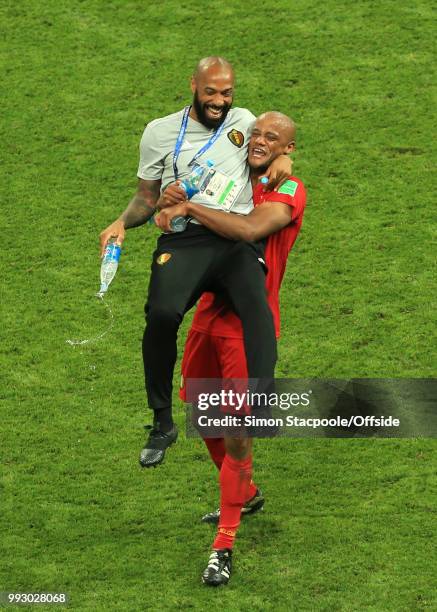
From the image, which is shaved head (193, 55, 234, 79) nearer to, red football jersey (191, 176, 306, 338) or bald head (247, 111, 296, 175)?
bald head (247, 111, 296, 175)

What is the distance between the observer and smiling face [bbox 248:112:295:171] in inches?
323

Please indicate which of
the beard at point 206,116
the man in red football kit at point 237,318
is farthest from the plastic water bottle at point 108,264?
the beard at point 206,116

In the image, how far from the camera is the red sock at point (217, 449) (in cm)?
865

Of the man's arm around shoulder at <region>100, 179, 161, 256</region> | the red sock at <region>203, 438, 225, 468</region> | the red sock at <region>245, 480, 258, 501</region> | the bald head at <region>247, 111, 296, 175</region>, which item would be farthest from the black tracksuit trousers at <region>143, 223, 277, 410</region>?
the red sock at <region>245, 480, 258, 501</region>

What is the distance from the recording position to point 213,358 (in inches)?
333

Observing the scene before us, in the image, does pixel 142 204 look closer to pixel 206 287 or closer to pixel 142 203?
pixel 142 203

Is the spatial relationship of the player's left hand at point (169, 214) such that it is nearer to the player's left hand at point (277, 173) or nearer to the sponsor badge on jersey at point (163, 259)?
the sponsor badge on jersey at point (163, 259)

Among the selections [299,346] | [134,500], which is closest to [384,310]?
[299,346]

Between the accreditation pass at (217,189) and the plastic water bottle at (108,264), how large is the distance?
1.66ft

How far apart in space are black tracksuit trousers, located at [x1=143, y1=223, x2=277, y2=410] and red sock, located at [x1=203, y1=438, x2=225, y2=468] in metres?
0.74

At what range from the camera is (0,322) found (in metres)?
10.5

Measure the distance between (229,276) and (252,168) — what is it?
0.62 metres

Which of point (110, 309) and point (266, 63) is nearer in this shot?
point (110, 309)

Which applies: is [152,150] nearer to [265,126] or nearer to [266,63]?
[265,126]
